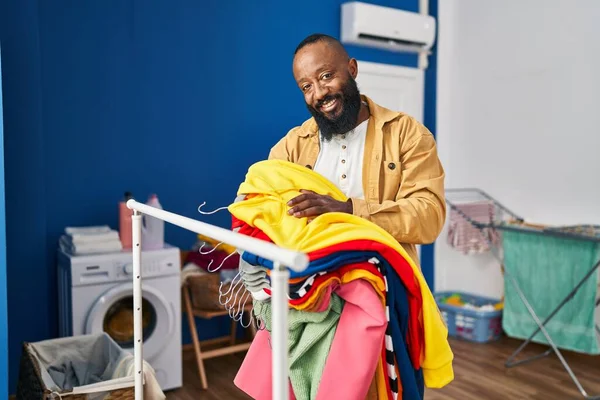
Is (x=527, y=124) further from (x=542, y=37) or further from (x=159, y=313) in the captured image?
(x=159, y=313)

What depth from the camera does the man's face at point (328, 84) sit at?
160 cm

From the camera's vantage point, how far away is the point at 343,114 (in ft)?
5.39

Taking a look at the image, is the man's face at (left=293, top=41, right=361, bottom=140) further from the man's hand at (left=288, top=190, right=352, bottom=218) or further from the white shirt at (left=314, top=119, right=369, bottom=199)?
the man's hand at (left=288, top=190, right=352, bottom=218)

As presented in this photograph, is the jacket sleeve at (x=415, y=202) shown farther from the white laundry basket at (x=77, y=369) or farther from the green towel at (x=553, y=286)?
the green towel at (x=553, y=286)

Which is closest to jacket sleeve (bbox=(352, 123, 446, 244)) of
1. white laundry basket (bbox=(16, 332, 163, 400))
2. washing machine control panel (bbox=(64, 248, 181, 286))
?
white laundry basket (bbox=(16, 332, 163, 400))

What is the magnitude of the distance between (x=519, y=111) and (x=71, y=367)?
3.37m

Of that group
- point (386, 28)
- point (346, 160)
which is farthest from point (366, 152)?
point (386, 28)

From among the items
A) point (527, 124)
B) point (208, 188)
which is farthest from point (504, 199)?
point (208, 188)

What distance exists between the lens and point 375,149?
163cm

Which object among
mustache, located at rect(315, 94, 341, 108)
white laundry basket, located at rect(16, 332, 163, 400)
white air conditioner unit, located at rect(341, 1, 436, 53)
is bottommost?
white laundry basket, located at rect(16, 332, 163, 400)

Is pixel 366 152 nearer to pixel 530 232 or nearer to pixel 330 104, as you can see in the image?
pixel 330 104

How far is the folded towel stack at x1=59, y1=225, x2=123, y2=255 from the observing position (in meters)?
3.05

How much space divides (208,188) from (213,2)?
3.88ft

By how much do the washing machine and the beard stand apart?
5.73ft
